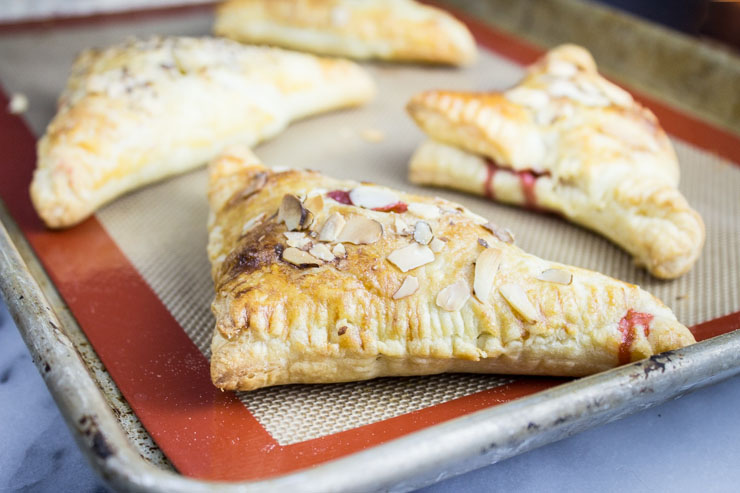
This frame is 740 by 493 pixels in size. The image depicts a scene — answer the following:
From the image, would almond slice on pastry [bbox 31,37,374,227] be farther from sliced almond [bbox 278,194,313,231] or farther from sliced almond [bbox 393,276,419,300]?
sliced almond [bbox 393,276,419,300]

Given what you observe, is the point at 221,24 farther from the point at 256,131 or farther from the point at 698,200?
the point at 698,200

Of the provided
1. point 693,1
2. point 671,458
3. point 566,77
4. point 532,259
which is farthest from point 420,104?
point 693,1

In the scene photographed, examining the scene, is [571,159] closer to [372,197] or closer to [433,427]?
[372,197]

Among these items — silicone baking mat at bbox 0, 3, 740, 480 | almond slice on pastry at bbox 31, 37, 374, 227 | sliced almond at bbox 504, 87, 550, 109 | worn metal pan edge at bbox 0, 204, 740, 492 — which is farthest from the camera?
sliced almond at bbox 504, 87, 550, 109

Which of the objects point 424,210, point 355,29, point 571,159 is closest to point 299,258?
point 424,210

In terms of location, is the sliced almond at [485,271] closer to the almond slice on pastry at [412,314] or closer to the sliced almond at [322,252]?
the almond slice on pastry at [412,314]

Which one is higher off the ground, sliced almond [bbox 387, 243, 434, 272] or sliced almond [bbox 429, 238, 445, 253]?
sliced almond [bbox 429, 238, 445, 253]

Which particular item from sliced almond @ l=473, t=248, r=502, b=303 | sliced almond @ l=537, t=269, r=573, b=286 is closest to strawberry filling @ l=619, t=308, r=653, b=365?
sliced almond @ l=537, t=269, r=573, b=286
